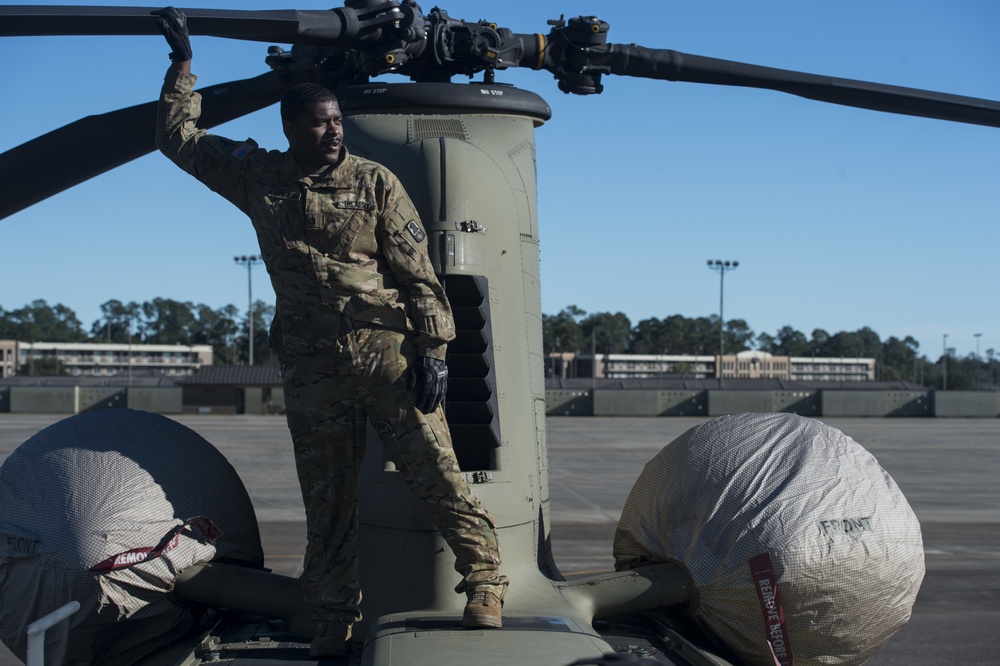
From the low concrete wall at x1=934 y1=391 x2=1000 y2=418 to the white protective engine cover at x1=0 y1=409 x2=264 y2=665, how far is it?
159 ft

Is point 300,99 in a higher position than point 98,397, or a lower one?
higher

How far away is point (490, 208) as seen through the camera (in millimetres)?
4910

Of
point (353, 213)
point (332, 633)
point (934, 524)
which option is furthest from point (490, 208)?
point (934, 524)

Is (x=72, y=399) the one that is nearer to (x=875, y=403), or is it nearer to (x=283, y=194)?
(x=875, y=403)

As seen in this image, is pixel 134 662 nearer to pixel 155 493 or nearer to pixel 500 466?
pixel 155 493

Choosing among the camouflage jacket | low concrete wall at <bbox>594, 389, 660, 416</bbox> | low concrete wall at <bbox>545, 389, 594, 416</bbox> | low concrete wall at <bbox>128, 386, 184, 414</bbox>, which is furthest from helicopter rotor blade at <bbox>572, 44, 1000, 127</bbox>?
low concrete wall at <bbox>128, 386, 184, 414</bbox>

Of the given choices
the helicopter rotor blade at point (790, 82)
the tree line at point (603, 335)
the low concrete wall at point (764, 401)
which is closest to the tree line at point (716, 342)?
the tree line at point (603, 335)

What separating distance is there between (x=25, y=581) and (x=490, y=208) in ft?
8.37

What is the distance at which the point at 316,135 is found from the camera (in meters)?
3.99

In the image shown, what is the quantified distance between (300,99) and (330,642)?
2.06 m

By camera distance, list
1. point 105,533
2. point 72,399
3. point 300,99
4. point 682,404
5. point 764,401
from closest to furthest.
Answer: point 300,99 → point 105,533 → point 72,399 → point 682,404 → point 764,401

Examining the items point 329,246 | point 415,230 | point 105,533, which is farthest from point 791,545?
point 105,533

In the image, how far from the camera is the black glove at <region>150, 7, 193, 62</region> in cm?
401

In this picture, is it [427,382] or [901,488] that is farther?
[901,488]
